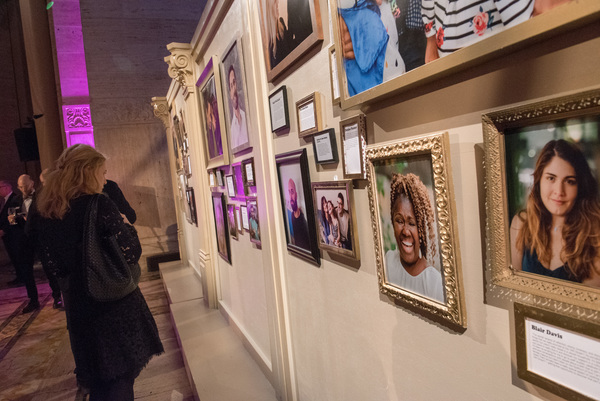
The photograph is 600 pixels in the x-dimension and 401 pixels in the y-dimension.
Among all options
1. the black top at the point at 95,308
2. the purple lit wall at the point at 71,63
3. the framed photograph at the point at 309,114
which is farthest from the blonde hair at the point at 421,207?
the purple lit wall at the point at 71,63

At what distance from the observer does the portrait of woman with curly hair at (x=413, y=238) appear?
1067 millimetres

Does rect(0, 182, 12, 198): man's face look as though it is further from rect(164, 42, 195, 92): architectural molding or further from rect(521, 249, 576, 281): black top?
rect(521, 249, 576, 281): black top

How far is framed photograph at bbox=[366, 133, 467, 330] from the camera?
38.9 inches

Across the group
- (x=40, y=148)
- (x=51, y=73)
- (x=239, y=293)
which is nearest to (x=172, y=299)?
(x=239, y=293)

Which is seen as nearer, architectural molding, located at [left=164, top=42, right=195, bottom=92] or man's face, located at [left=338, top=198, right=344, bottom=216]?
man's face, located at [left=338, top=198, right=344, bottom=216]

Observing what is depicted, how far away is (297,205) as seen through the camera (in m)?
1.92

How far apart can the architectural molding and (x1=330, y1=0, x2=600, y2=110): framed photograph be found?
130 inches

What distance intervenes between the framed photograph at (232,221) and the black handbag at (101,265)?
42.1 inches

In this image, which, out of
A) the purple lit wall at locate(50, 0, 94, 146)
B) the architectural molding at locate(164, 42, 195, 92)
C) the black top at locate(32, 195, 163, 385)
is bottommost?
the black top at locate(32, 195, 163, 385)

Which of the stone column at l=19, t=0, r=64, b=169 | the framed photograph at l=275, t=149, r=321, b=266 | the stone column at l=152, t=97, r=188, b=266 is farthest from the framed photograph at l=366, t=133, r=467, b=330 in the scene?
the stone column at l=19, t=0, r=64, b=169

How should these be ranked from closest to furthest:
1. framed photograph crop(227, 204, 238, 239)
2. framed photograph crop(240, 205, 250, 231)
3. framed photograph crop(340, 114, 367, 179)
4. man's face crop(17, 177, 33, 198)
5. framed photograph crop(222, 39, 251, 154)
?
1. framed photograph crop(340, 114, 367, 179)
2. framed photograph crop(222, 39, 251, 154)
3. framed photograph crop(240, 205, 250, 231)
4. framed photograph crop(227, 204, 238, 239)
5. man's face crop(17, 177, 33, 198)

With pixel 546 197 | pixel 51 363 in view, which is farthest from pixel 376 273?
pixel 51 363

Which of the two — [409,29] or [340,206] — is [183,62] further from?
[409,29]

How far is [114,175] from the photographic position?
25.2 ft
